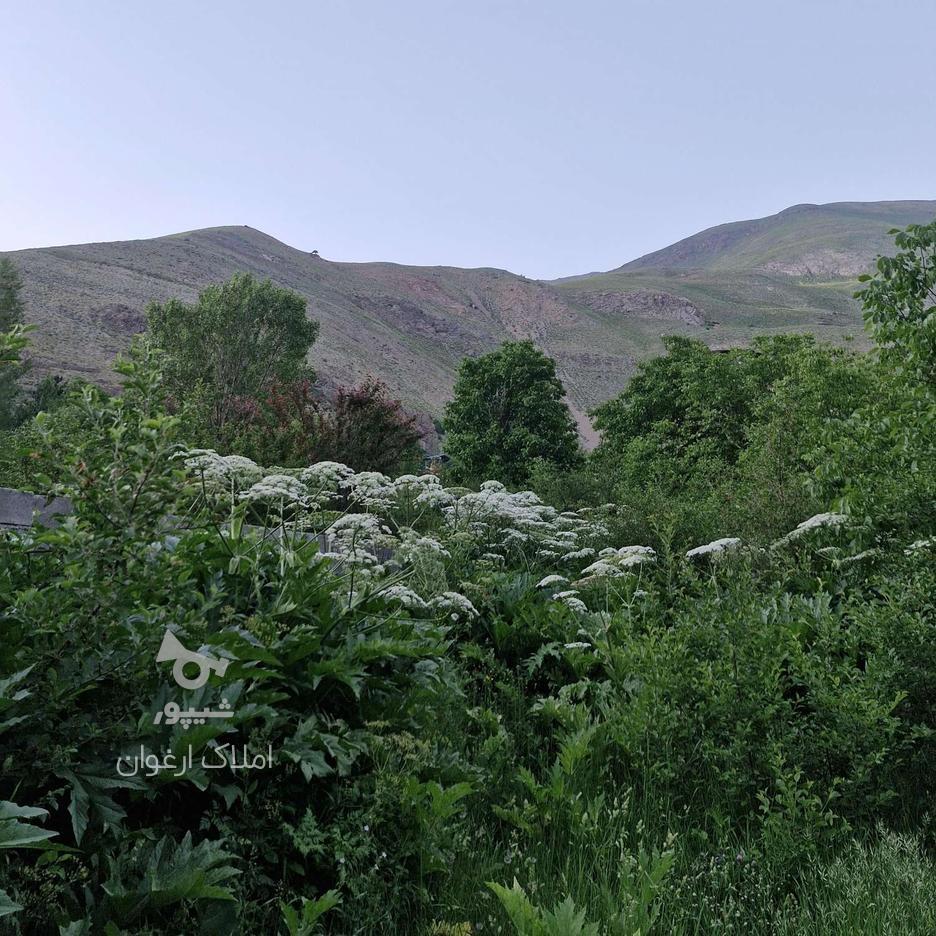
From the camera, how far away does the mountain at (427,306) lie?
56.8 metres

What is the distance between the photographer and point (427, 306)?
119 m

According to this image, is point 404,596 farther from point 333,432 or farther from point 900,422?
point 333,432

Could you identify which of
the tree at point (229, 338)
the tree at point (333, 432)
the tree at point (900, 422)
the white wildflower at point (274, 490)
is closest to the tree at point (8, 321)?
the tree at point (229, 338)

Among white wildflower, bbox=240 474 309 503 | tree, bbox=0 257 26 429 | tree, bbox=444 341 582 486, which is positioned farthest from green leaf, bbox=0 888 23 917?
tree, bbox=0 257 26 429

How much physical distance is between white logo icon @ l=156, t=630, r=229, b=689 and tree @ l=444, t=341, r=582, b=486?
2481 centimetres

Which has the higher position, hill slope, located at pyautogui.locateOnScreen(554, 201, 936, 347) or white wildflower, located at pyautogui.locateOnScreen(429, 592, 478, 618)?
hill slope, located at pyautogui.locateOnScreen(554, 201, 936, 347)

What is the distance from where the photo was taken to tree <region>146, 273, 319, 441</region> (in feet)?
98.0

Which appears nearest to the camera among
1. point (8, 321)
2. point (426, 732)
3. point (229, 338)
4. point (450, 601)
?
point (426, 732)

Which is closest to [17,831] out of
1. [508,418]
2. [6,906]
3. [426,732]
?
[6,906]

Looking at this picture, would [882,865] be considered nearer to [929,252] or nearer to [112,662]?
[112,662]

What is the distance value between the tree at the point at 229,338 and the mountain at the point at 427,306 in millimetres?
13420

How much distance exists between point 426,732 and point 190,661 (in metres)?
1.33

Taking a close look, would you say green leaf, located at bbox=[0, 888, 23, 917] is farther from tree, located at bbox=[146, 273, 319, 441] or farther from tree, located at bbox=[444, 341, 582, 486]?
tree, located at bbox=[146, 273, 319, 441]

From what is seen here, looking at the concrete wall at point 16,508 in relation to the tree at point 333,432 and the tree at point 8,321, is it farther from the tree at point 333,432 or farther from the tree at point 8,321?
the tree at point 8,321
